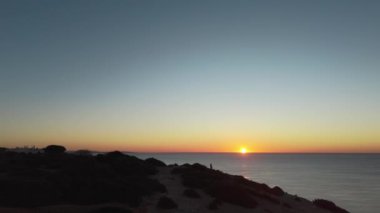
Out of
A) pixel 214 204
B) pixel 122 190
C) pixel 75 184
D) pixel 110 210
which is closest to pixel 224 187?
pixel 214 204

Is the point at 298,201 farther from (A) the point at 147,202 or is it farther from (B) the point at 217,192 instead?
(A) the point at 147,202

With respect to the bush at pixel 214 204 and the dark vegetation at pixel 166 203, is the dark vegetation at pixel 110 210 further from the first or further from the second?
the bush at pixel 214 204

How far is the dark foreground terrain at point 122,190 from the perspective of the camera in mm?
32659

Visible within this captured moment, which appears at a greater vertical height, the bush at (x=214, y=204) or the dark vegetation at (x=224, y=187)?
the dark vegetation at (x=224, y=187)

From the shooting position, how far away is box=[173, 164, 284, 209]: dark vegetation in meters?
39.3

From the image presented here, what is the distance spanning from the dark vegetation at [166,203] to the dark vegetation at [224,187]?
10.3ft

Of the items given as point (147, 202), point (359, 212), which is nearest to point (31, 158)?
point (147, 202)

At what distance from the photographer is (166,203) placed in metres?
34.8

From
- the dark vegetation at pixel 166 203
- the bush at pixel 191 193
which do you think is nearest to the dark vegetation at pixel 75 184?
the dark vegetation at pixel 166 203

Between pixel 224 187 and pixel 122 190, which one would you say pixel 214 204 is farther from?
pixel 122 190

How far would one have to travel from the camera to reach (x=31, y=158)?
50.0 m

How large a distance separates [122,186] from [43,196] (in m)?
6.06

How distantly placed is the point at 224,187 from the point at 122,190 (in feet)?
32.0

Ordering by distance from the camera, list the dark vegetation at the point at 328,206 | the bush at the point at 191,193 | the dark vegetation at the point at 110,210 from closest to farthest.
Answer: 1. the dark vegetation at the point at 110,210
2. the bush at the point at 191,193
3. the dark vegetation at the point at 328,206
